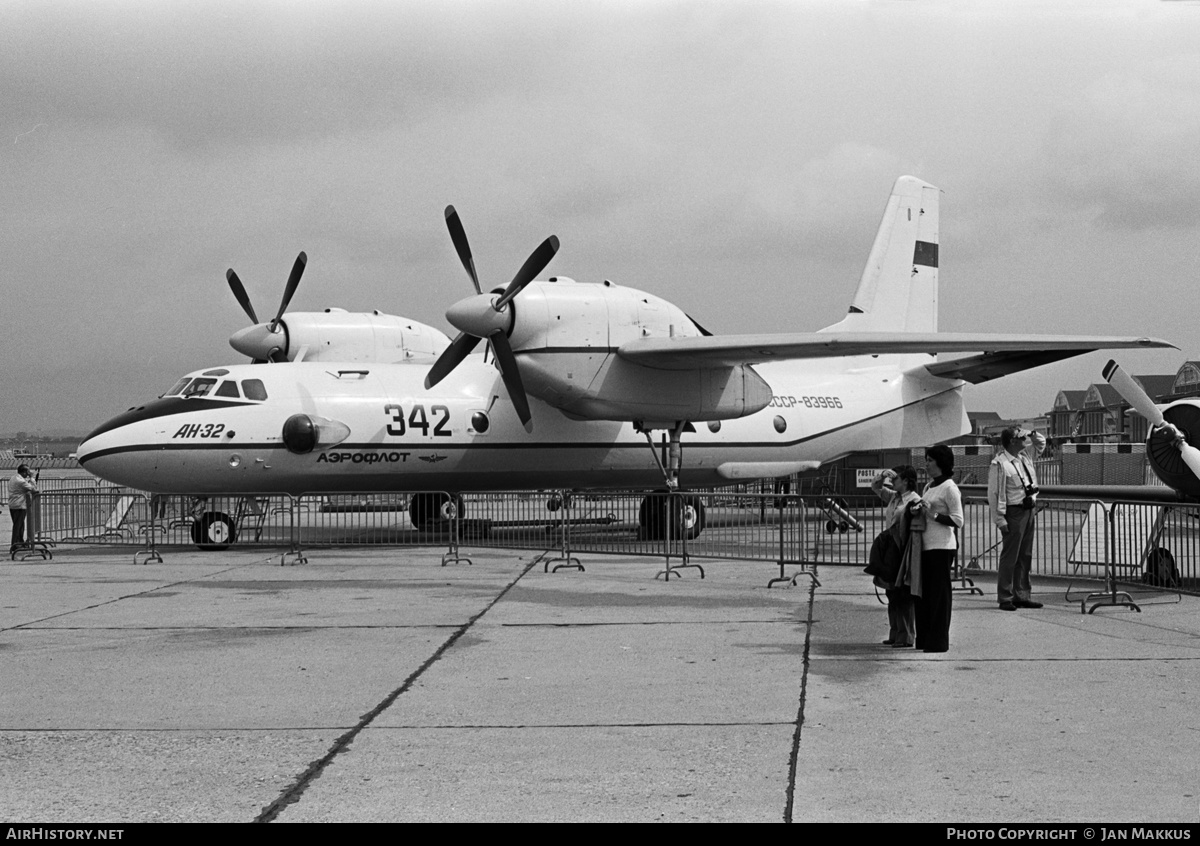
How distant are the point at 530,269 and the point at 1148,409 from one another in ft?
31.0

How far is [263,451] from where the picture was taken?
1845 cm

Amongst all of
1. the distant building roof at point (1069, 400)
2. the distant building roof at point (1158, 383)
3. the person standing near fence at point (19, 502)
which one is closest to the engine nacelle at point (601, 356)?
the person standing near fence at point (19, 502)

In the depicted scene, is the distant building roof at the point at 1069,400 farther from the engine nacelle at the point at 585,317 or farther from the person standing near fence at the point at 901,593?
the person standing near fence at the point at 901,593

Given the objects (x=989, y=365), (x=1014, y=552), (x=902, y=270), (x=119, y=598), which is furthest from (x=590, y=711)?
(x=902, y=270)

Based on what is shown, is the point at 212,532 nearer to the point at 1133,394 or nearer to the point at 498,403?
the point at 498,403

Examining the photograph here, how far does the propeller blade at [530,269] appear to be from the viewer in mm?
18109

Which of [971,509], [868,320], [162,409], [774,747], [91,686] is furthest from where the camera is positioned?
[868,320]

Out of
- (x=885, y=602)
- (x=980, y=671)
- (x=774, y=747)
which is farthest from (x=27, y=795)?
(x=885, y=602)

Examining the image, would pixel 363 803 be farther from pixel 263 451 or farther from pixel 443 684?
pixel 263 451

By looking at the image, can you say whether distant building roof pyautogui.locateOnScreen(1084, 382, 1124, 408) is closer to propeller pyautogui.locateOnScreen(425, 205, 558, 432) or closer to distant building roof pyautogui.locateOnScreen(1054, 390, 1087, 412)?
distant building roof pyautogui.locateOnScreen(1054, 390, 1087, 412)

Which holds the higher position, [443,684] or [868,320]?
[868,320]

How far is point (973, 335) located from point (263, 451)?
1122cm

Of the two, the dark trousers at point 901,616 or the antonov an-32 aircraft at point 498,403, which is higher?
the antonov an-32 aircraft at point 498,403

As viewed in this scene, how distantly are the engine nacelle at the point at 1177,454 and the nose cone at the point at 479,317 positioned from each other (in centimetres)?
960
